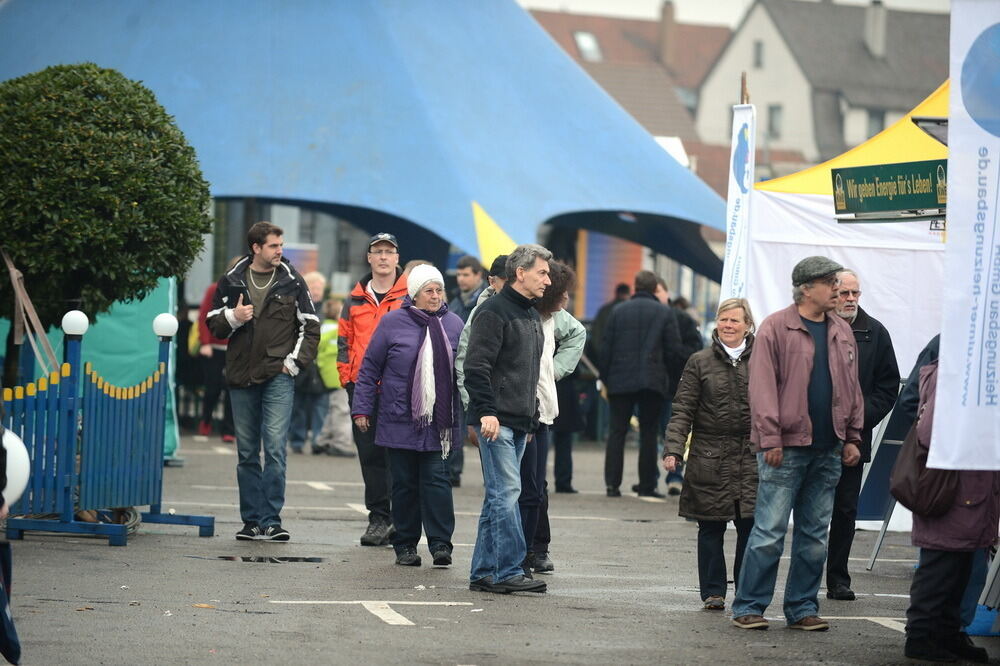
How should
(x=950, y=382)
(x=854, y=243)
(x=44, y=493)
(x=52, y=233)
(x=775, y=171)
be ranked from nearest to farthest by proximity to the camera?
1. (x=950, y=382)
2. (x=44, y=493)
3. (x=52, y=233)
4. (x=854, y=243)
5. (x=775, y=171)

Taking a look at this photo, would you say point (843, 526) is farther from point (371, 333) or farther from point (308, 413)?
point (308, 413)

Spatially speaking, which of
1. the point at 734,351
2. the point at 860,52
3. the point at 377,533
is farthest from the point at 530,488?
the point at 860,52

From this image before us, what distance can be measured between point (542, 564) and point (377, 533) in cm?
144

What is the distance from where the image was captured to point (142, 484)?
11031 millimetres

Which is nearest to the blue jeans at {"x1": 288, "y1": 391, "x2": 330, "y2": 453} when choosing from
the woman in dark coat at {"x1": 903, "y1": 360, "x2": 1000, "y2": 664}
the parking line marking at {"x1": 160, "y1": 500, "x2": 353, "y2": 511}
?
the parking line marking at {"x1": 160, "y1": 500, "x2": 353, "y2": 511}

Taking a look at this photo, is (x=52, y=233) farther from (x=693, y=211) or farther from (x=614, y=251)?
(x=614, y=251)

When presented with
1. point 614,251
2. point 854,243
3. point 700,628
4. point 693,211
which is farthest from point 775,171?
point 700,628

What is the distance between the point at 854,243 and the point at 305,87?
952cm

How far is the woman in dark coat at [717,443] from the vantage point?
884 centimetres

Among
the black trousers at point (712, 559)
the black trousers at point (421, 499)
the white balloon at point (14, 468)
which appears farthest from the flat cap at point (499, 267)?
the white balloon at point (14, 468)

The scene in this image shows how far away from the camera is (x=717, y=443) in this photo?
889 cm

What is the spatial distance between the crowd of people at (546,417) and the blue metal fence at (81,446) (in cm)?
61

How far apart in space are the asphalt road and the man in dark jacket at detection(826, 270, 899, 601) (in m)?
0.21

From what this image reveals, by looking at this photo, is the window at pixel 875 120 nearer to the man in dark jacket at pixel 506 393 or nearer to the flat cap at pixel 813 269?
the man in dark jacket at pixel 506 393
